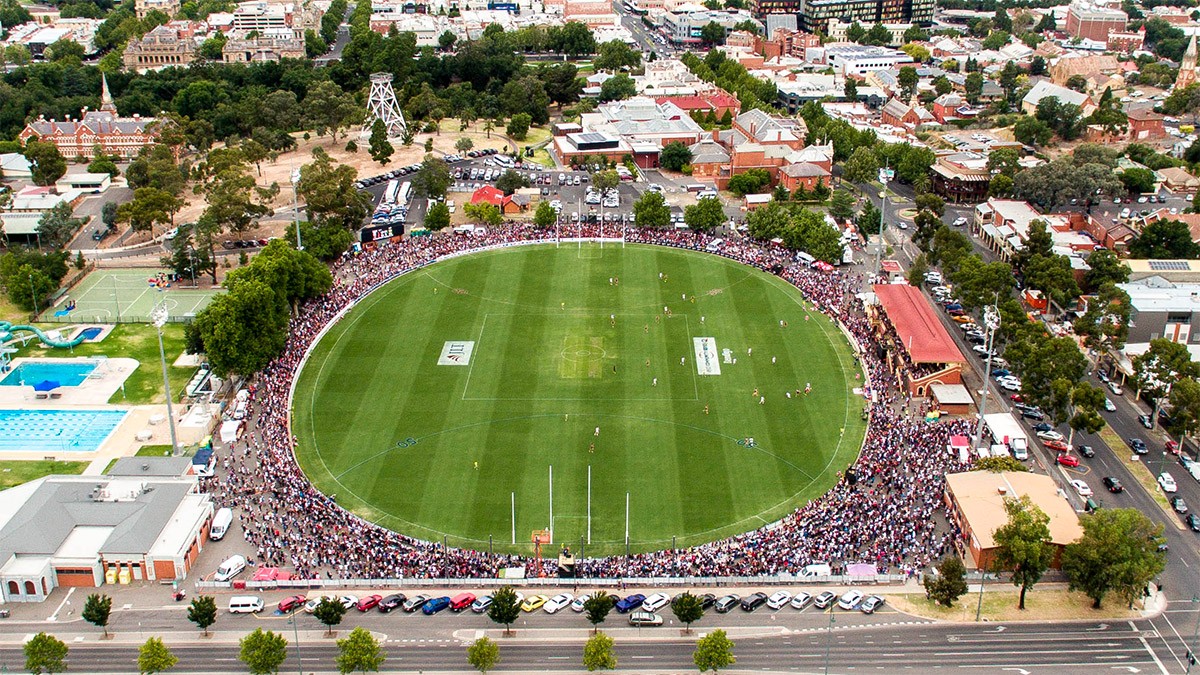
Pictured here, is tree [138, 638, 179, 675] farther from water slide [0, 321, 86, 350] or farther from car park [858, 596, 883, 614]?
water slide [0, 321, 86, 350]

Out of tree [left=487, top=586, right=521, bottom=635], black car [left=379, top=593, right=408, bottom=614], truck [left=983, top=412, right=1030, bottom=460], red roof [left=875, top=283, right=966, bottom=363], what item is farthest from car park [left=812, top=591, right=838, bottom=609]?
red roof [left=875, top=283, right=966, bottom=363]

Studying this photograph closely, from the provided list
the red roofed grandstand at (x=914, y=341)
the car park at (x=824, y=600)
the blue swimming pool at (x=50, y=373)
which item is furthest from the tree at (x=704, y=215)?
the car park at (x=824, y=600)

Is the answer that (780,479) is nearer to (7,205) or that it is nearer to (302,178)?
(302,178)

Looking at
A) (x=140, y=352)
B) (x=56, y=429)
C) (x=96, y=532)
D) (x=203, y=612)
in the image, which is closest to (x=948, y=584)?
(x=203, y=612)

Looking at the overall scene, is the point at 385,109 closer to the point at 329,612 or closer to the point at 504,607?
the point at 329,612

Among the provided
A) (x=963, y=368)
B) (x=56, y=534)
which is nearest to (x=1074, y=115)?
(x=963, y=368)

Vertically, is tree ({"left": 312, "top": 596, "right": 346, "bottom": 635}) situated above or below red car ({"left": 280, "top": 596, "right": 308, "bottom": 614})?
above
